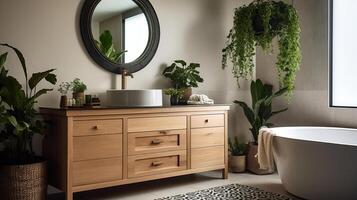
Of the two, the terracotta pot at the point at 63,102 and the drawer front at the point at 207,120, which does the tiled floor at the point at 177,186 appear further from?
the terracotta pot at the point at 63,102

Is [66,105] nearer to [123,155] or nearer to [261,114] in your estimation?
[123,155]

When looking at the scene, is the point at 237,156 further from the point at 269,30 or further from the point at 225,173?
the point at 269,30

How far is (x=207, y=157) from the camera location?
11.6 ft

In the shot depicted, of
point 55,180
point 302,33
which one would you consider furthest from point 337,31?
point 55,180

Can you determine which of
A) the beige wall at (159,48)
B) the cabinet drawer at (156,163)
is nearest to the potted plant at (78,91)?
the beige wall at (159,48)

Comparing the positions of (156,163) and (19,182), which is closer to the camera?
(19,182)

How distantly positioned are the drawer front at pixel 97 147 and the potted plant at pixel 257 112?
172 centimetres

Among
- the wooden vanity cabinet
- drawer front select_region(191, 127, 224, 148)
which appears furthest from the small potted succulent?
drawer front select_region(191, 127, 224, 148)

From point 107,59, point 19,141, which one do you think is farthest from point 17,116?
point 107,59

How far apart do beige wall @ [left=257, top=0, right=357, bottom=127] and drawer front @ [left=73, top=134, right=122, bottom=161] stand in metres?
2.24

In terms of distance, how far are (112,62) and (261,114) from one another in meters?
1.86

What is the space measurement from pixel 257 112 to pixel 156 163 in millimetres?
1507

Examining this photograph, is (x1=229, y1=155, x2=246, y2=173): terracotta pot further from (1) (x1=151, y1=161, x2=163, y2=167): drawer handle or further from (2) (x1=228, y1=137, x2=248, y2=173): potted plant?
(1) (x1=151, y1=161, x2=163, y2=167): drawer handle

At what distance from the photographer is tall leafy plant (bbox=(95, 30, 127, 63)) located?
11.2 ft
